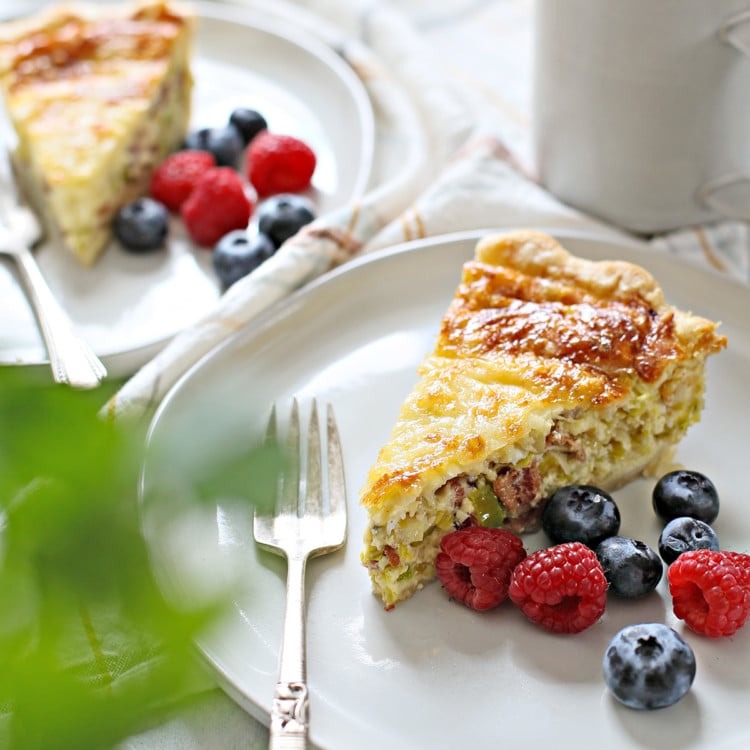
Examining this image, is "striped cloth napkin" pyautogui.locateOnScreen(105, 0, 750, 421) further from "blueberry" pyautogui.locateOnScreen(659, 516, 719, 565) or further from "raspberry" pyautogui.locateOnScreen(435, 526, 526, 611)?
"blueberry" pyautogui.locateOnScreen(659, 516, 719, 565)

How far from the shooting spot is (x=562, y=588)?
7.16 feet

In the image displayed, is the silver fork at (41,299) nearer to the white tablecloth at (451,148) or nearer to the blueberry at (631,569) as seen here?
the white tablecloth at (451,148)

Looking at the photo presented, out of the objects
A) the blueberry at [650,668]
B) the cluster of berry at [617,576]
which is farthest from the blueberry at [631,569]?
the blueberry at [650,668]

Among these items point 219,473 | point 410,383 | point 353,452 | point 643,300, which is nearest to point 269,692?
point 353,452

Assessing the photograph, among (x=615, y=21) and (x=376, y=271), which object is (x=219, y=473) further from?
(x=615, y=21)

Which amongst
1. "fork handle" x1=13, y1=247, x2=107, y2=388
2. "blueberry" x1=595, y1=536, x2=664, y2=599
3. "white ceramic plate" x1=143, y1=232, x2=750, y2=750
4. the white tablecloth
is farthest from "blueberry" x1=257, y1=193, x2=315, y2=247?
"blueberry" x1=595, y1=536, x2=664, y2=599

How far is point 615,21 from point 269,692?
218 cm

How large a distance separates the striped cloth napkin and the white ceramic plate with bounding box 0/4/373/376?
0.12m

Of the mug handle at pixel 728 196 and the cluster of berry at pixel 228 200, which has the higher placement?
the mug handle at pixel 728 196

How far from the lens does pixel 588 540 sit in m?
2.40

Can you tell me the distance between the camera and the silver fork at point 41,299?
290 centimetres

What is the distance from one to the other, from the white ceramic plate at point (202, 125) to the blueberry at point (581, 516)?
4.44 ft

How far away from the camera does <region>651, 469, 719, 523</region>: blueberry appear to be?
8.00 feet

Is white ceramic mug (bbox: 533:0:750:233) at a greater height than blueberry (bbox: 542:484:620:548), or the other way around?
white ceramic mug (bbox: 533:0:750:233)
